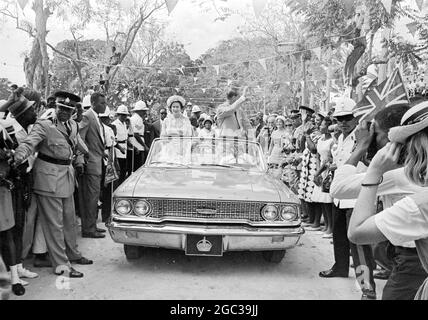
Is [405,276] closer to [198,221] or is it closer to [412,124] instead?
[412,124]

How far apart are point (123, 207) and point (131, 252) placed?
628mm

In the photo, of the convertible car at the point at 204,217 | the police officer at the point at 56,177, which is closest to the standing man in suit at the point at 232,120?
the convertible car at the point at 204,217

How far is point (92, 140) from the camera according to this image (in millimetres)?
6551

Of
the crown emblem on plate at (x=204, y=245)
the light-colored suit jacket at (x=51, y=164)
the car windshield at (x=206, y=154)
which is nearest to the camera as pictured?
the light-colored suit jacket at (x=51, y=164)

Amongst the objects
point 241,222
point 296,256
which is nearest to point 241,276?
point 241,222

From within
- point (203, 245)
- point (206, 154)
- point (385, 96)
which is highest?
point (385, 96)

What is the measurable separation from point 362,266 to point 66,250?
126 inches

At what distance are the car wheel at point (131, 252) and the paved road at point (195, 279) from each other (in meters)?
0.08

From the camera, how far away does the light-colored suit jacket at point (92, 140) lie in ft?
21.1

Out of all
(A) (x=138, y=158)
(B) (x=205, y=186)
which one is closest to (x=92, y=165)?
(B) (x=205, y=186)

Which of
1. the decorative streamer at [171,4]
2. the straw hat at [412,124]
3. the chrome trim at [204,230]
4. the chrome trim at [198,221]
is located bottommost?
the chrome trim at [204,230]

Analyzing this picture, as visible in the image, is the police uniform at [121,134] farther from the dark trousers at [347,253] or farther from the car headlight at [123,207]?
the dark trousers at [347,253]

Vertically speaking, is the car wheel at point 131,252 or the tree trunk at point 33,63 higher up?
the tree trunk at point 33,63

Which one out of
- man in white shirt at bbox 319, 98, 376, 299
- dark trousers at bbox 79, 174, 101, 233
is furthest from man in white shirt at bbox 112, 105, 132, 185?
man in white shirt at bbox 319, 98, 376, 299
